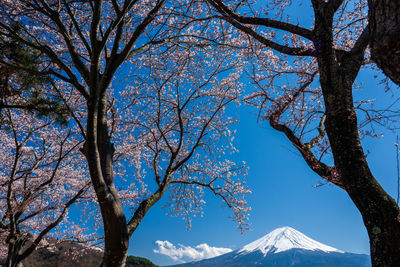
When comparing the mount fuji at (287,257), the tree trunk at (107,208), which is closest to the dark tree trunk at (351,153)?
the tree trunk at (107,208)

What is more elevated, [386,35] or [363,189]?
[386,35]

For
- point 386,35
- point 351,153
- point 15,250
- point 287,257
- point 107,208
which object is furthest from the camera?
point 287,257

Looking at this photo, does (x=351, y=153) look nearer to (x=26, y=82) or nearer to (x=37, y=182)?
(x=26, y=82)

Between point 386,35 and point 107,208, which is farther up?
point 386,35

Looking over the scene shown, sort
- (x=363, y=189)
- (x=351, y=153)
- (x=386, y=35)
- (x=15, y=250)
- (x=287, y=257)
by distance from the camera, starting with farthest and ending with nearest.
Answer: (x=287, y=257) → (x=15, y=250) → (x=351, y=153) → (x=363, y=189) → (x=386, y=35)

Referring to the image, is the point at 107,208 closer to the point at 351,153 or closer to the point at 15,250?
the point at 351,153

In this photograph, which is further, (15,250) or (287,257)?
(287,257)

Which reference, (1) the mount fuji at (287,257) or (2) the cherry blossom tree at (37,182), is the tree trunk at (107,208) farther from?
(1) the mount fuji at (287,257)

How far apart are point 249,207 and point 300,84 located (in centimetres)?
493

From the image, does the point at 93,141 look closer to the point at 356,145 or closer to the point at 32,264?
the point at 356,145

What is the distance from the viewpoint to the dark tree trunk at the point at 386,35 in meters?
1.57

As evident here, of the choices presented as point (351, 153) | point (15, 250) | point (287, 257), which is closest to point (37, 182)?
point (15, 250)

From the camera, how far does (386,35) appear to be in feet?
5.32

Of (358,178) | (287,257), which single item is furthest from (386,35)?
(287,257)
